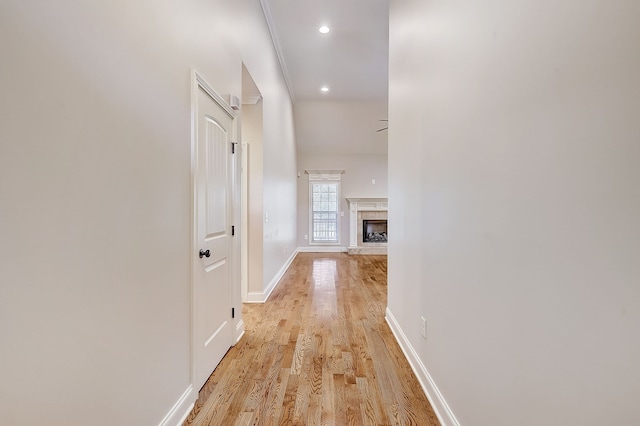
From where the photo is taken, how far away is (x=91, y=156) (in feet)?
3.52

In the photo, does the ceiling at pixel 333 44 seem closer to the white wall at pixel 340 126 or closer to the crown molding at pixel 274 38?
the crown molding at pixel 274 38

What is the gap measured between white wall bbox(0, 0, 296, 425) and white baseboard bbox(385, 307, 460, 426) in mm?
1461

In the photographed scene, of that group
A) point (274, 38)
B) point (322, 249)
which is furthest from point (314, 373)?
point (322, 249)

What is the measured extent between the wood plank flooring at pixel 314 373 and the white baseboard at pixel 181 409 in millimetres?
47

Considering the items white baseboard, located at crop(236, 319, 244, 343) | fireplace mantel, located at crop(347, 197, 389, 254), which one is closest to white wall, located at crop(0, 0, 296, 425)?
white baseboard, located at crop(236, 319, 244, 343)

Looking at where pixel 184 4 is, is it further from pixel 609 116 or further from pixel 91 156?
pixel 609 116

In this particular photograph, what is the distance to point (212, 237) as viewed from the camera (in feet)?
7.22

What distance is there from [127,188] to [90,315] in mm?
507

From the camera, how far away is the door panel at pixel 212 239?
6.48 ft

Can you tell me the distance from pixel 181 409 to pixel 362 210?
7439mm

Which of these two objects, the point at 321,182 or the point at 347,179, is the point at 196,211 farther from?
the point at 347,179

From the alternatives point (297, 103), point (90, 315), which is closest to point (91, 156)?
point (90, 315)

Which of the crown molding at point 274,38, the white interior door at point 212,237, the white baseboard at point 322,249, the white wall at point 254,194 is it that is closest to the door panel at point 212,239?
the white interior door at point 212,237

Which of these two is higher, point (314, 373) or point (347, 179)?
point (347, 179)
